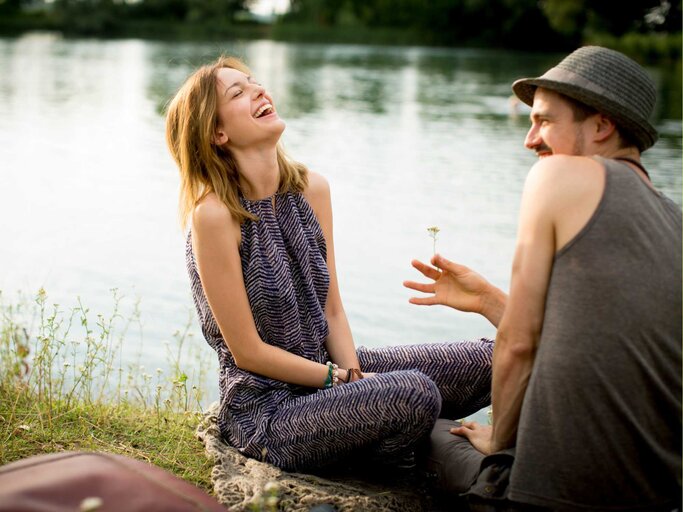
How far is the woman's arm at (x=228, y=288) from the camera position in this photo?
3.40m

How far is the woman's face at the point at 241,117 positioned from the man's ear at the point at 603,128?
1265 mm

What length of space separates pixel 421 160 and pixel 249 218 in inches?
506

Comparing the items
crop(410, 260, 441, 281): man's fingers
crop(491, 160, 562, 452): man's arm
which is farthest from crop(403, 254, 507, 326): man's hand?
crop(491, 160, 562, 452): man's arm

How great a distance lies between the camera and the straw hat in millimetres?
2736

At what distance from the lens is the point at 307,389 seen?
363 cm

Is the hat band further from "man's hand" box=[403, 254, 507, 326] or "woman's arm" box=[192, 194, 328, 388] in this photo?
"woman's arm" box=[192, 194, 328, 388]

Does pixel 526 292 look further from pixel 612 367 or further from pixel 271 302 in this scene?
pixel 271 302

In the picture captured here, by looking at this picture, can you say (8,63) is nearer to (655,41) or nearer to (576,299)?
(655,41)

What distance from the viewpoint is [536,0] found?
230 feet

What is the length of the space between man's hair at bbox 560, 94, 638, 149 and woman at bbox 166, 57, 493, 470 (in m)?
1.10

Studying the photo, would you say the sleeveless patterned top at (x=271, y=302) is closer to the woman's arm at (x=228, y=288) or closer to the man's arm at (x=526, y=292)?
the woman's arm at (x=228, y=288)

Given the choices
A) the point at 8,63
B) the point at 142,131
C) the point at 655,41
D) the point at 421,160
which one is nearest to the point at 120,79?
the point at 8,63

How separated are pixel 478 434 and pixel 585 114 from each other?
1171 mm

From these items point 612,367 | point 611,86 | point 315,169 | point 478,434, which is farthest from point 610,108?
Result: point 315,169
